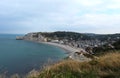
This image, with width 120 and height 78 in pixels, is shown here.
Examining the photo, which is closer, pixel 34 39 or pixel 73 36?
pixel 73 36

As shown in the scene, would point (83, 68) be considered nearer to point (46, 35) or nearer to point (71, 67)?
point (71, 67)

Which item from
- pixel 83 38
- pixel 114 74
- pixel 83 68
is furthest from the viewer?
pixel 83 38

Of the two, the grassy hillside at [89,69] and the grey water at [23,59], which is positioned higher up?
the grassy hillside at [89,69]

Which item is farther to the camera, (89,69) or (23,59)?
(23,59)

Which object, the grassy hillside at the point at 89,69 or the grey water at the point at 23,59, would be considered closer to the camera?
the grassy hillside at the point at 89,69

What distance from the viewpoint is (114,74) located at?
5.86 metres

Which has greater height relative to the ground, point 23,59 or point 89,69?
point 89,69

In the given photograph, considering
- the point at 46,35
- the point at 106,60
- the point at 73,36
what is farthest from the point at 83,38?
the point at 106,60

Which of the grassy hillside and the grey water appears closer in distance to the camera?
the grassy hillside

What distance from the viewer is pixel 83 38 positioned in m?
140

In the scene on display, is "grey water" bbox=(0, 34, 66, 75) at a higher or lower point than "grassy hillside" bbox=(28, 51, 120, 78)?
lower

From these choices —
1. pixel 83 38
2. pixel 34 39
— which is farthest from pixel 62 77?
pixel 34 39

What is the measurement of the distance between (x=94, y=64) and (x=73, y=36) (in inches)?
5458

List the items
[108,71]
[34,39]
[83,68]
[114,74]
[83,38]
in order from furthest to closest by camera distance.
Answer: [34,39] → [83,38] → [83,68] → [108,71] → [114,74]
